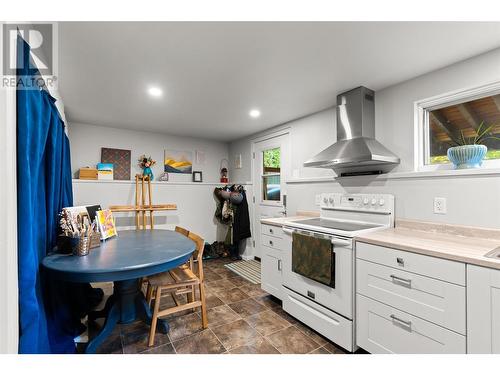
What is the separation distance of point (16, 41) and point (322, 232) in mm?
2128

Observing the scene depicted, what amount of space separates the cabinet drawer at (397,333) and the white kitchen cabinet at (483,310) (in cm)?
7

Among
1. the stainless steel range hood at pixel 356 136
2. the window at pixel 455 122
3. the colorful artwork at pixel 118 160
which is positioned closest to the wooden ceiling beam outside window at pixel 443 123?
the window at pixel 455 122

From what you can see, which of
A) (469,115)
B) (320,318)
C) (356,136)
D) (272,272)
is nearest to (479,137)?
(469,115)

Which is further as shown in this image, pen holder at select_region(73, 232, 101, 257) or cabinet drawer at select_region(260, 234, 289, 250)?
cabinet drawer at select_region(260, 234, 289, 250)

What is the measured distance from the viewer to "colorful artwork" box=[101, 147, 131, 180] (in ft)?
11.6

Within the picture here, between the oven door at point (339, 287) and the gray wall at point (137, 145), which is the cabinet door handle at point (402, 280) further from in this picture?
the gray wall at point (137, 145)

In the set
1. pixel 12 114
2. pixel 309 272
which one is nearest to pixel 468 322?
pixel 309 272

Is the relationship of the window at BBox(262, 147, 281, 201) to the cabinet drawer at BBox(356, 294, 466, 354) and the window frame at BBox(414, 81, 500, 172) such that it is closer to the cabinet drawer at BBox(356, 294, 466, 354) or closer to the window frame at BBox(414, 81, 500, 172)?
the window frame at BBox(414, 81, 500, 172)

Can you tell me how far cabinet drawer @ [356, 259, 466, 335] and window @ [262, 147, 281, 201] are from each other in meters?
2.09

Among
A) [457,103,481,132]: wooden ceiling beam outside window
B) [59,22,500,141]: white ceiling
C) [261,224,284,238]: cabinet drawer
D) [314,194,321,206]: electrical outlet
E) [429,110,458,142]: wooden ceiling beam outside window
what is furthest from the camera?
[314,194,321,206]: electrical outlet

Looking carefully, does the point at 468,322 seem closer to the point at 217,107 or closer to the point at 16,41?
the point at 16,41

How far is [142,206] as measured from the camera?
3436 millimetres

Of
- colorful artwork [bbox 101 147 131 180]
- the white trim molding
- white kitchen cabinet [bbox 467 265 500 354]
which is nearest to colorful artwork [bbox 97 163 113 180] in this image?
colorful artwork [bbox 101 147 131 180]

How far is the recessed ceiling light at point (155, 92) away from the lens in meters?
2.26
